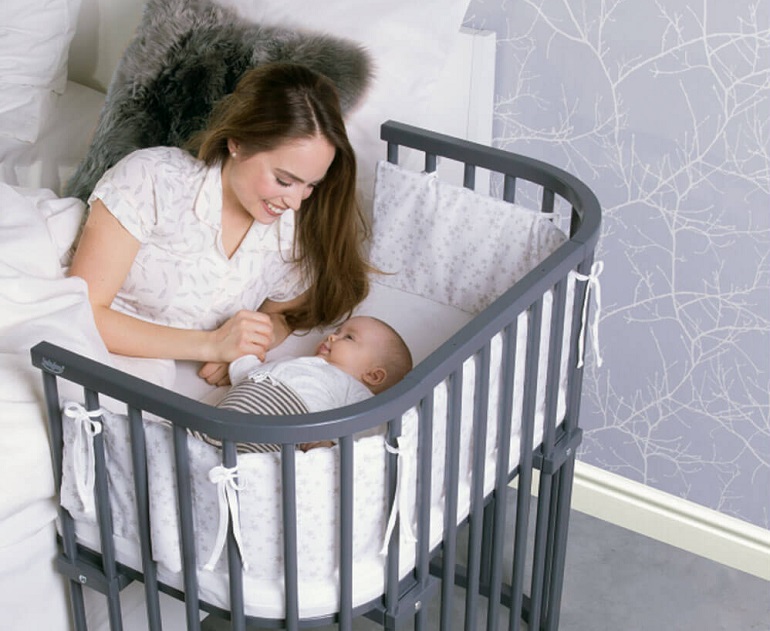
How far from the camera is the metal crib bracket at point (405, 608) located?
1484 mm

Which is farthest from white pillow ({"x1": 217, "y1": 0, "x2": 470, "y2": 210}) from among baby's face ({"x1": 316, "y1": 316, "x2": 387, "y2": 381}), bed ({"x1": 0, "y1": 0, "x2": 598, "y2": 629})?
baby's face ({"x1": 316, "y1": 316, "x2": 387, "y2": 381})

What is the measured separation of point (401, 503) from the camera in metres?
1.40

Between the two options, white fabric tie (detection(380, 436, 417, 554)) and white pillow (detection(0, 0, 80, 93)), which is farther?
white pillow (detection(0, 0, 80, 93))

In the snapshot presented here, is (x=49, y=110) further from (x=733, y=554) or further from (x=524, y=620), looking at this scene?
(x=733, y=554)

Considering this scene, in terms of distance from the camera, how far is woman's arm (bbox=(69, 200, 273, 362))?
1772 mm

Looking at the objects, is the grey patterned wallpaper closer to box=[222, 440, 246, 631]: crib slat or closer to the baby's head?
the baby's head

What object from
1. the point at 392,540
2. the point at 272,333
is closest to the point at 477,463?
the point at 392,540

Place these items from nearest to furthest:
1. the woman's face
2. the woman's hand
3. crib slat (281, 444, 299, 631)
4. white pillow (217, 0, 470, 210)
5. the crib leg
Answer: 1. crib slat (281, 444, 299, 631)
2. the crib leg
3. the woman's face
4. the woman's hand
5. white pillow (217, 0, 470, 210)

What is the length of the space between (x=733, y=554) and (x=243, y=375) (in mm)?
1023

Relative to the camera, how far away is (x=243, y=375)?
1844mm

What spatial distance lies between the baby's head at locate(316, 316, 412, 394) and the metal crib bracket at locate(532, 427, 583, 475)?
24 cm

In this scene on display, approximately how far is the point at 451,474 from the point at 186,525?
1.10ft

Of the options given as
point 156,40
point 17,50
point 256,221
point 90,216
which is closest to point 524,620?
point 256,221

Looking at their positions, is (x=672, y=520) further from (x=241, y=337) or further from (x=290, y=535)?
A: (x=290, y=535)
